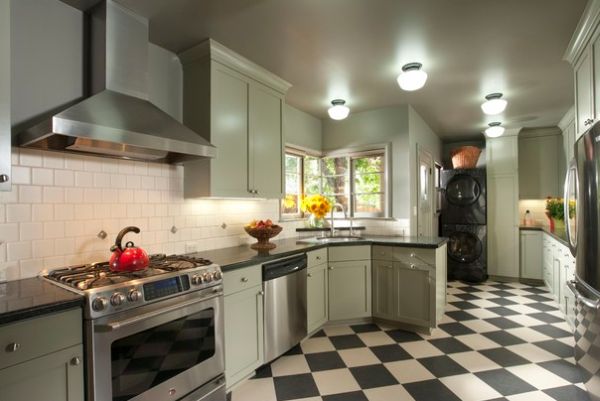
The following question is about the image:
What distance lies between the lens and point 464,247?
5297mm

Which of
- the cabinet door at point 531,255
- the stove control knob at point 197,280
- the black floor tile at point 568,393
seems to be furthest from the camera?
the cabinet door at point 531,255

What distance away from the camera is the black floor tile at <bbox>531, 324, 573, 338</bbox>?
300 centimetres

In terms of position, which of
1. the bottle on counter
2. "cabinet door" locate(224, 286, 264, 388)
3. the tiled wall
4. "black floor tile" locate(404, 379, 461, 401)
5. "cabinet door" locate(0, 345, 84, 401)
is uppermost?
the tiled wall

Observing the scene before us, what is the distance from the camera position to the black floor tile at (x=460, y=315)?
11.3 ft

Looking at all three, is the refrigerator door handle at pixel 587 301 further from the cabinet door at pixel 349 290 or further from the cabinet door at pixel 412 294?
the cabinet door at pixel 349 290

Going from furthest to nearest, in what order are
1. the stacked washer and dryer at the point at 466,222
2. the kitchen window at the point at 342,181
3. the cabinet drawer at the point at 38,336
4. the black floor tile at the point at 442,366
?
the stacked washer and dryer at the point at 466,222 → the kitchen window at the point at 342,181 → the black floor tile at the point at 442,366 → the cabinet drawer at the point at 38,336

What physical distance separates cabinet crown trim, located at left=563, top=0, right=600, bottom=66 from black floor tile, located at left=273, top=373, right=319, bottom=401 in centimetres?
296

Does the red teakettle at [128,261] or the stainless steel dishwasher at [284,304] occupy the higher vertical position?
the red teakettle at [128,261]

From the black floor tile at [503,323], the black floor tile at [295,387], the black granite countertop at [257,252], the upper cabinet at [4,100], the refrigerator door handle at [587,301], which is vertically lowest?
the black floor tile at [503,323]

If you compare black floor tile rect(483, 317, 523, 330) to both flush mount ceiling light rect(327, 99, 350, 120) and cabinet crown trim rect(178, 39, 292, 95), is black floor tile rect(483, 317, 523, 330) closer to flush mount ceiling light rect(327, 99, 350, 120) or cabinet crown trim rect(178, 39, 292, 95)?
flush mount ceiling light rect(327, 99, 350, 120)

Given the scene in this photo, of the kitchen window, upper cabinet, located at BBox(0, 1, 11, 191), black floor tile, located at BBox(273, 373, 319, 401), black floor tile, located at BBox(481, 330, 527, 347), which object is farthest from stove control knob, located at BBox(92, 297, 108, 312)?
black floor tile, located at BBox(481, 330, 527, 347)

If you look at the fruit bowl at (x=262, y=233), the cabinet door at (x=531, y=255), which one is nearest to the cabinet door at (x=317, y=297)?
the fruit bowl at (x=262, y=233)

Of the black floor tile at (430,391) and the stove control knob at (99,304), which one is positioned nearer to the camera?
the stove control knob at (99,304)

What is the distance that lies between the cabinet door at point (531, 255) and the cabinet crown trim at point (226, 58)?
4.76 metres
